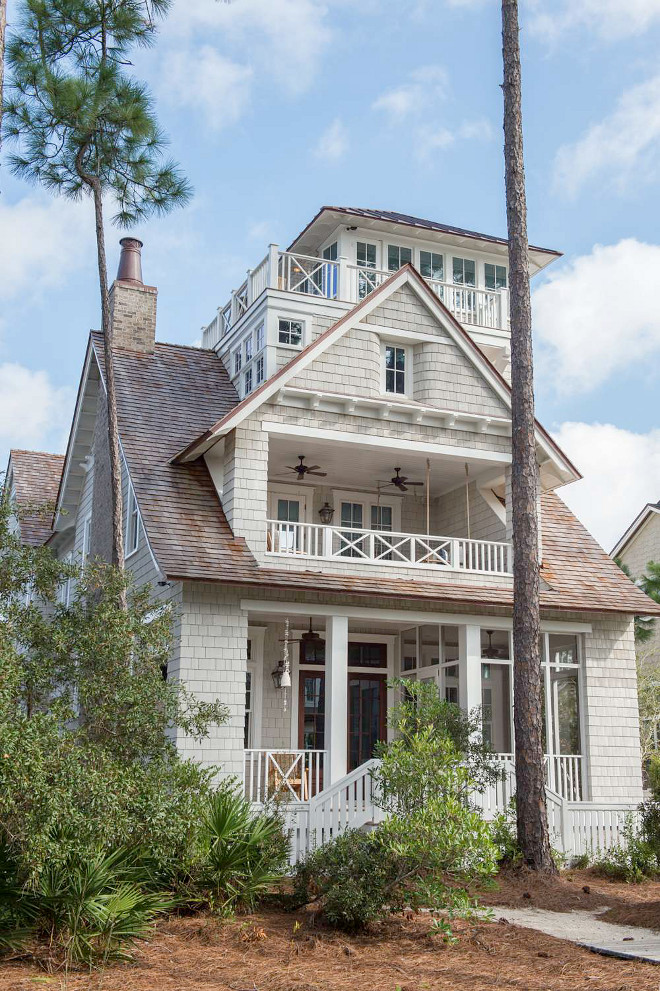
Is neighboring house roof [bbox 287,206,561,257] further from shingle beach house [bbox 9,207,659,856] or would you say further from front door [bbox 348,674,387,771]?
front door [bbox 348,674,387,771]

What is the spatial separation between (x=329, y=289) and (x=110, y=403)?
7339 millimetres

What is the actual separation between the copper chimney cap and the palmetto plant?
1487 cm

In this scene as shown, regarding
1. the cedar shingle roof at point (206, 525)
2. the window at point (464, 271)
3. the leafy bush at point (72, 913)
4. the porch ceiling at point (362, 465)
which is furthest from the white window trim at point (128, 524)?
the window at point (464, 271)

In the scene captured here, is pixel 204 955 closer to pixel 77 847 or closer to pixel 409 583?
pixel 77 847

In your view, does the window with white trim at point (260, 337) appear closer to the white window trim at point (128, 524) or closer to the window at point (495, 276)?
the white window trim at point (128, 524)

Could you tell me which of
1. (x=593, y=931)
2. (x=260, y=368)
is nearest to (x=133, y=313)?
(x=260, y=368)

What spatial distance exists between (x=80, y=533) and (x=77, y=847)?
53.6 feet

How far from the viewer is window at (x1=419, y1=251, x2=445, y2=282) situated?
1071 inches

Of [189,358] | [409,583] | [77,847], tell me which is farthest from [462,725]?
[189,358]

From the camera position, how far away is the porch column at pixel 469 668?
719 inches

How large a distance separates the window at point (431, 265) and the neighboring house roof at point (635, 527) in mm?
13161

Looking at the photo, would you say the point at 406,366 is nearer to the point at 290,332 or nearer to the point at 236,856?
the point at 290,332

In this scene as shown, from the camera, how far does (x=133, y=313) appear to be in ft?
74.4

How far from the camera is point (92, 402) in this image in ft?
76.5
